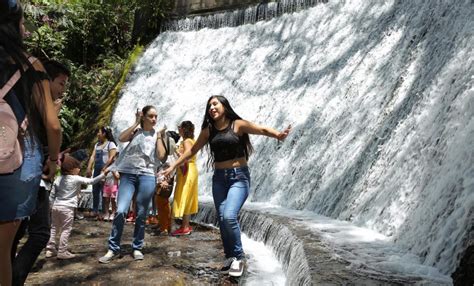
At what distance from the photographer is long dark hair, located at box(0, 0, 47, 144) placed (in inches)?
93.0

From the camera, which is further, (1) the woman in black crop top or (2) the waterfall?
(1) the woman in black crop top

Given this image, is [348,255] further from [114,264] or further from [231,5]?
[231,5]

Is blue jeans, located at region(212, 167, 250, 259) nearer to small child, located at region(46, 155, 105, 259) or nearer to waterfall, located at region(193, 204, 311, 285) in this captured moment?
waterfall, located at region(193, 204, 311, 285)

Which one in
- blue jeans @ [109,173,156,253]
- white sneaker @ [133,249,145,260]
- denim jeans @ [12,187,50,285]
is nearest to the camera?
denim jeans @ [12,187,50,285]

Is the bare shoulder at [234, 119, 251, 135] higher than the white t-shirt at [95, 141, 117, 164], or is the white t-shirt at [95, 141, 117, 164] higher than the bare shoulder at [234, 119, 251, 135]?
the bare shoulder at [234, 119, 251, 135]

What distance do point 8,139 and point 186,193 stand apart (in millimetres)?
4815

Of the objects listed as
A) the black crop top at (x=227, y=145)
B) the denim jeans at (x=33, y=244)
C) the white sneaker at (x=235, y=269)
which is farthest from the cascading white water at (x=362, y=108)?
the denim jeans at (x=33, y=244)

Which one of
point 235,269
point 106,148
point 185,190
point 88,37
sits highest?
point 88,37

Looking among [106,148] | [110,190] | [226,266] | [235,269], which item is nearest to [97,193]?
[110,190]

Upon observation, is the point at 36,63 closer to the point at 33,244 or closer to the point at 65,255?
the point at 33,244

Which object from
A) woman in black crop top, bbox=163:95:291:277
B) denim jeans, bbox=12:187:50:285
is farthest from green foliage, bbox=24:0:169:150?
denim jeans, bbox=12:187:50:285

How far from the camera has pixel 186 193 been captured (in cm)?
699

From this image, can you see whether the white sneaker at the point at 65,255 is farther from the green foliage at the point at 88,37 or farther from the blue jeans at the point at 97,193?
the green foliage at the point at 88,37

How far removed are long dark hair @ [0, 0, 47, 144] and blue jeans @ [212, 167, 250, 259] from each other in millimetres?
2339
